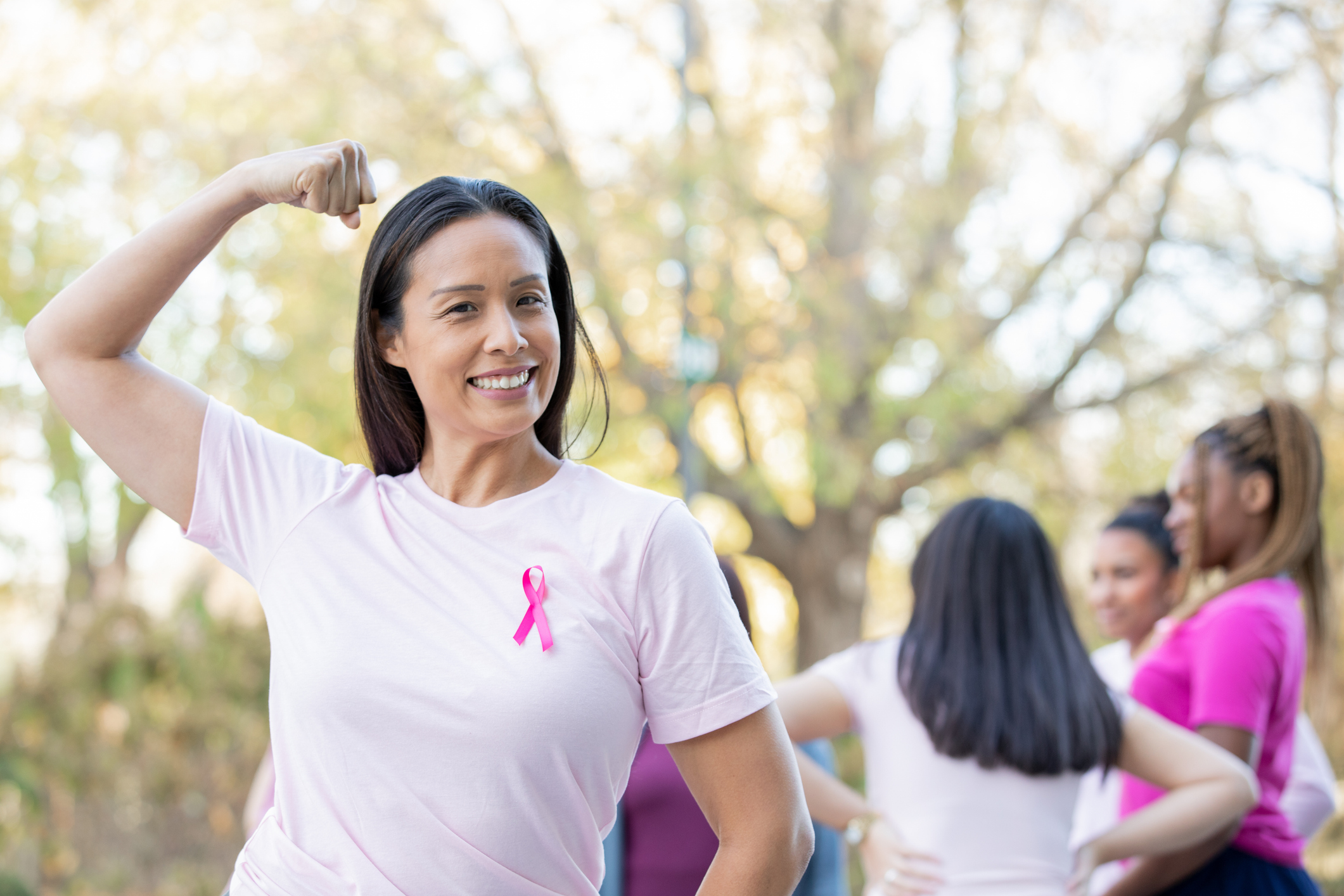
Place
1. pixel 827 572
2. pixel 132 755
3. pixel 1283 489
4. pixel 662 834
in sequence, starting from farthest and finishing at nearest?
pixel 827 572 < pixel 132 755 < pixel 1283 489 < pixel 662 834

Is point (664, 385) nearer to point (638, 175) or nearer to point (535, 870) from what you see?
point (638, 175)

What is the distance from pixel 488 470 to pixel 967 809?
4.23ft

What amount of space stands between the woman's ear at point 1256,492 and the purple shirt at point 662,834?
1570 millimetres

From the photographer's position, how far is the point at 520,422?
5.48 ft

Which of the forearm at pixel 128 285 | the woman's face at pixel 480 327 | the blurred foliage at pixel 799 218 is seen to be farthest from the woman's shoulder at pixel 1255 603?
the blurred foliage at pixel 799 218

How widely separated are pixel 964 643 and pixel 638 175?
6.40 m

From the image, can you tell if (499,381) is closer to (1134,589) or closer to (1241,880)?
(1241,880)

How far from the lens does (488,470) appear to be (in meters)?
1.72

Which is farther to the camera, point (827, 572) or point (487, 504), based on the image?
point (827, 572)

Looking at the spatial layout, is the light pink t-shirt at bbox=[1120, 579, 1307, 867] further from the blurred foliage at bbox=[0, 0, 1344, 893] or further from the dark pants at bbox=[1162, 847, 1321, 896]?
the blurred foliage at bbox=[0, 0, 1344, 893]

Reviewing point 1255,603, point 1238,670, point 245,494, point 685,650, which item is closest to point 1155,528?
point 1255,603

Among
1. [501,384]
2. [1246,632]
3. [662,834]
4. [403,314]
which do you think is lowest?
[662,834]

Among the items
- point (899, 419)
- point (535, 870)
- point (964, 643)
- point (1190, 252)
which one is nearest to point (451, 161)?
point (899, 419)

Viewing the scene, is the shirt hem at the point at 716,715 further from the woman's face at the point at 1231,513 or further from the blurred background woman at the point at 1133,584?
the blurred background woman at the point at 1133,584
